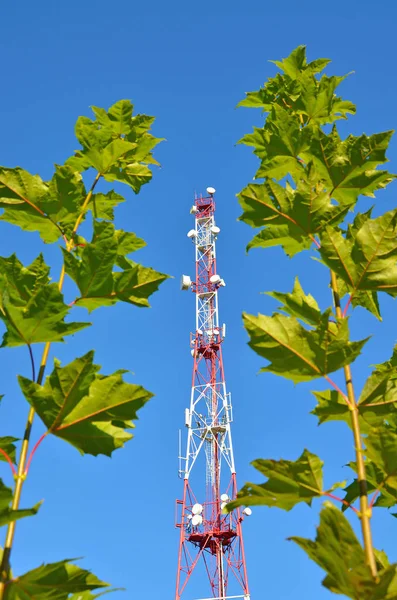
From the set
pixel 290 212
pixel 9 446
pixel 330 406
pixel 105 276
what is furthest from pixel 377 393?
pixel 9 446

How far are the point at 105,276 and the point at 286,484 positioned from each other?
52.4 inches

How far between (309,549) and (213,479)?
21.4 metres

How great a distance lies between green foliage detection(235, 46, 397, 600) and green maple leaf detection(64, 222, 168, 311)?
2.20ft

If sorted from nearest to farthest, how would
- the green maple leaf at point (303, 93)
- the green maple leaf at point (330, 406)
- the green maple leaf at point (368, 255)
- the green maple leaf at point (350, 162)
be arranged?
the green maple leaf at point (330, 406)
the green maple leaf at point (368, 255)
the green maple leaf at point (350, 162)
the green maple leaf at point (303, 93)

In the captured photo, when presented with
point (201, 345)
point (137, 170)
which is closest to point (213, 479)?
point (201, 345)

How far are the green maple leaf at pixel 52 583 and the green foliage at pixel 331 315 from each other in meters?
0.68

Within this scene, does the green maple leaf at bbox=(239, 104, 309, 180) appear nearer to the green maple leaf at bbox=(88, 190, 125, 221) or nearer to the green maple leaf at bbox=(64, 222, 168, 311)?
the green maple leaf at bbox=(88, 190, 125, 221)

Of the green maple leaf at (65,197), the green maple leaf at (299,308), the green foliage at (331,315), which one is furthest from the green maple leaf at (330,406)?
the green maple leaf at (65,197)

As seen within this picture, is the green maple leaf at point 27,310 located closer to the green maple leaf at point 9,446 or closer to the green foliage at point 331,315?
the green maple leaf at point 9,446

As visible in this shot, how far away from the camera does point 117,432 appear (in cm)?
283

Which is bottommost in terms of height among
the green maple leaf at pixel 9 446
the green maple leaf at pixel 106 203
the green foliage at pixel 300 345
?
the green maple leaf at pixel 9 446

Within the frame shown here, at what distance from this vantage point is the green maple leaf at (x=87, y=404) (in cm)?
256

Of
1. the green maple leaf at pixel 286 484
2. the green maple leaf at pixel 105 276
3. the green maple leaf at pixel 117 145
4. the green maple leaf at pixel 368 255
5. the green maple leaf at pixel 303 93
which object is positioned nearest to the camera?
the green maple leaf at pixel 286 484

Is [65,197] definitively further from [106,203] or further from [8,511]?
[8,511]
